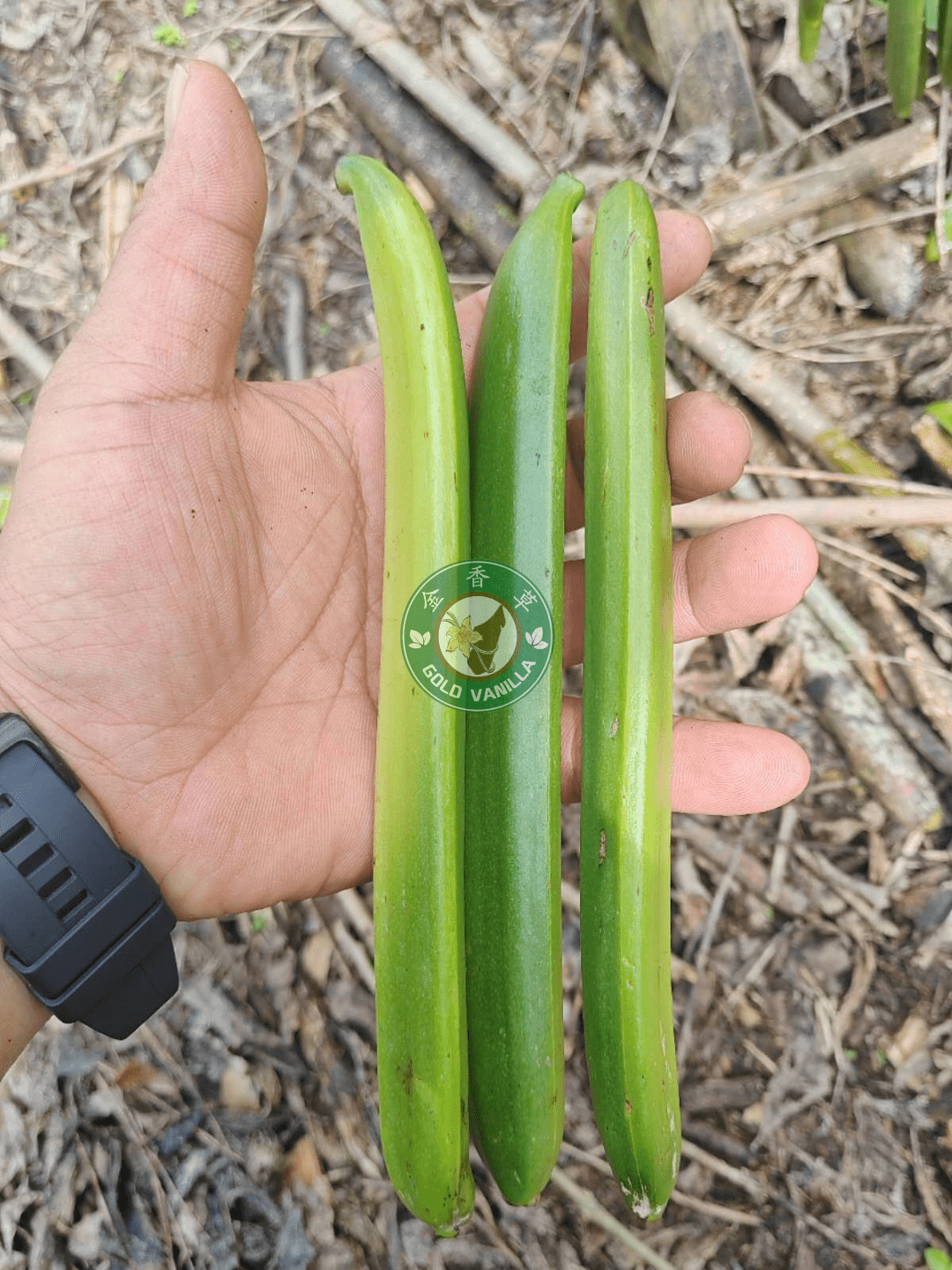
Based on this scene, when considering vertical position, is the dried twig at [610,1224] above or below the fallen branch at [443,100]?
below

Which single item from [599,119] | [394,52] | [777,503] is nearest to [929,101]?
[599,119]

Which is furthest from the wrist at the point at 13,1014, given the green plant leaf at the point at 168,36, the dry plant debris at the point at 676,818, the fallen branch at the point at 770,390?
the green plant leaf at the point at 168,36

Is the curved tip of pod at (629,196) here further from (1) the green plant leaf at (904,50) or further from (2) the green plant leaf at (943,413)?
(2) the green plant leaf at (943,413)

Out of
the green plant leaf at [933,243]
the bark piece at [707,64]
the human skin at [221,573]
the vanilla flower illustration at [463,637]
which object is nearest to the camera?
the human skin at [221,573]

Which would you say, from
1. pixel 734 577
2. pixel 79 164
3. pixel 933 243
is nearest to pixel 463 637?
pixel 734 577

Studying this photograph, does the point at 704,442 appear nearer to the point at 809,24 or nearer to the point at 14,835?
the point at 809,24

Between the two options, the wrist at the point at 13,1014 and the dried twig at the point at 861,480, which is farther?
the dried twig at the point at 861,480
